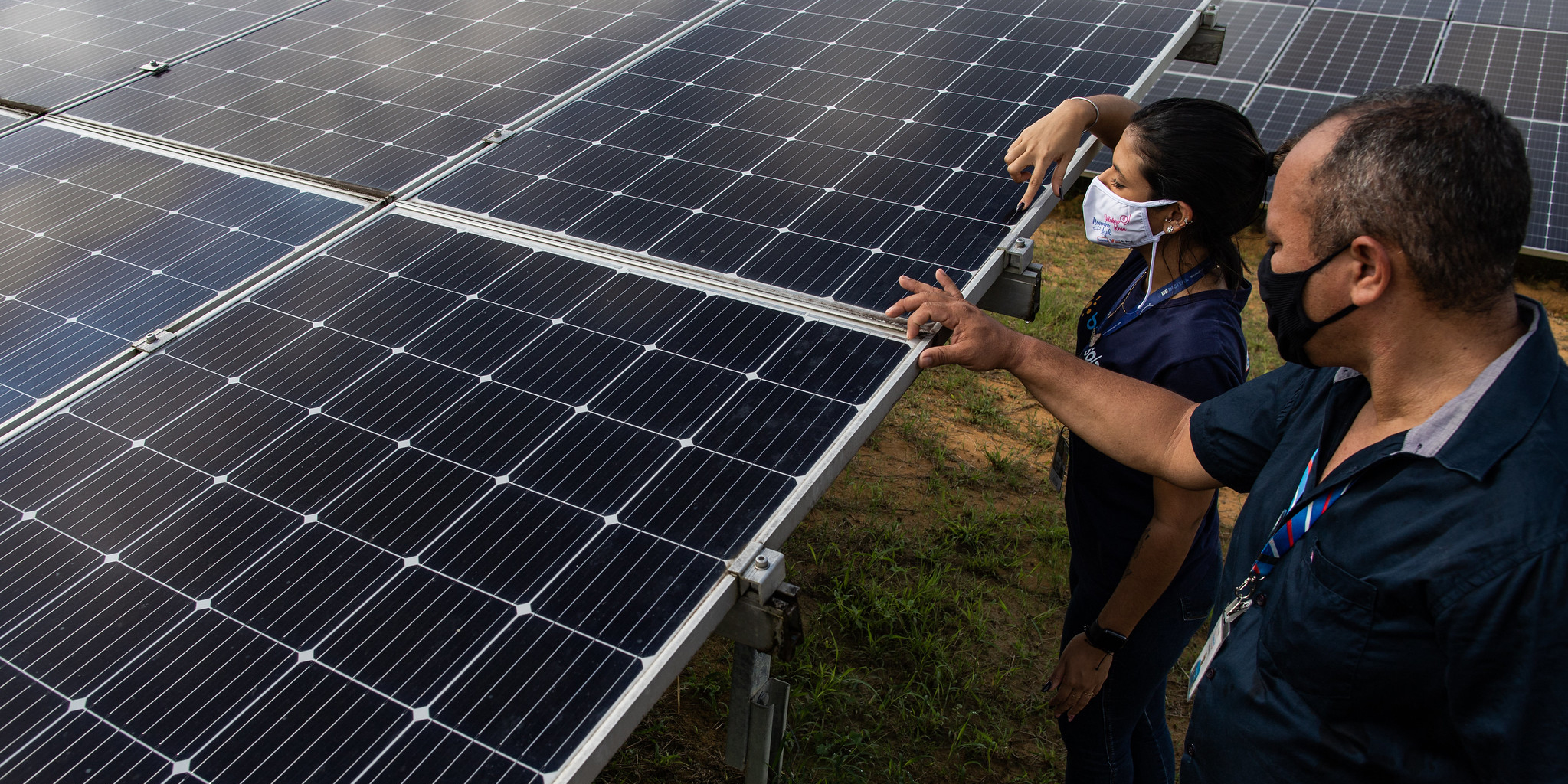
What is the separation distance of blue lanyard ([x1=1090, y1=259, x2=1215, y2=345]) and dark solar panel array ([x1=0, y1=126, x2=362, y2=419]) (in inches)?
126

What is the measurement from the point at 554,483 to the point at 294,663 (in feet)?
2.65

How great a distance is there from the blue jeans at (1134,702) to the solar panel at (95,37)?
20.2 feet

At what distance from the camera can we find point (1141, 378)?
10.5 feet

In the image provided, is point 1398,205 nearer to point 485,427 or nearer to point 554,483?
point 554,483

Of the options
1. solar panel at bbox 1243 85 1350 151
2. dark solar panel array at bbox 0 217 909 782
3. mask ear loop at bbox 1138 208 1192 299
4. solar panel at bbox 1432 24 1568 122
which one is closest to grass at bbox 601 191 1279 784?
dark solar panel array at bbox 0 217 909 782

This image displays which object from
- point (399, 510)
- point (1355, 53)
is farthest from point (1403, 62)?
point (399, 510)

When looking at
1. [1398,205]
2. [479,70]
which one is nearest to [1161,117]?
[1398,205]

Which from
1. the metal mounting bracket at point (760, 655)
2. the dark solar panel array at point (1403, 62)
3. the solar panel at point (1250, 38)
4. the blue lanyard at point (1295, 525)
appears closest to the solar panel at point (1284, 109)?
the dark solar panel array at point (1403, 62)

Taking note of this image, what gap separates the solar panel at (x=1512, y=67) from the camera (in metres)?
9.80

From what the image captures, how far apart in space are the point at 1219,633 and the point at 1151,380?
3.04 feet

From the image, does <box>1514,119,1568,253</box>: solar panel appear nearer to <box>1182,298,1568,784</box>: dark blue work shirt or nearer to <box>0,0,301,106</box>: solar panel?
<box>1182,298,1568,784</box>: dark blue work shirt

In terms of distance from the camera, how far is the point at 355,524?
278 cm

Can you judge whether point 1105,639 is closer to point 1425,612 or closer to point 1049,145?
point 1425,612

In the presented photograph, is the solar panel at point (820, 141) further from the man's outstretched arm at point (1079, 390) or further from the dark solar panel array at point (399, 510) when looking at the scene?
the dark solar panel array at point (399, 510)
